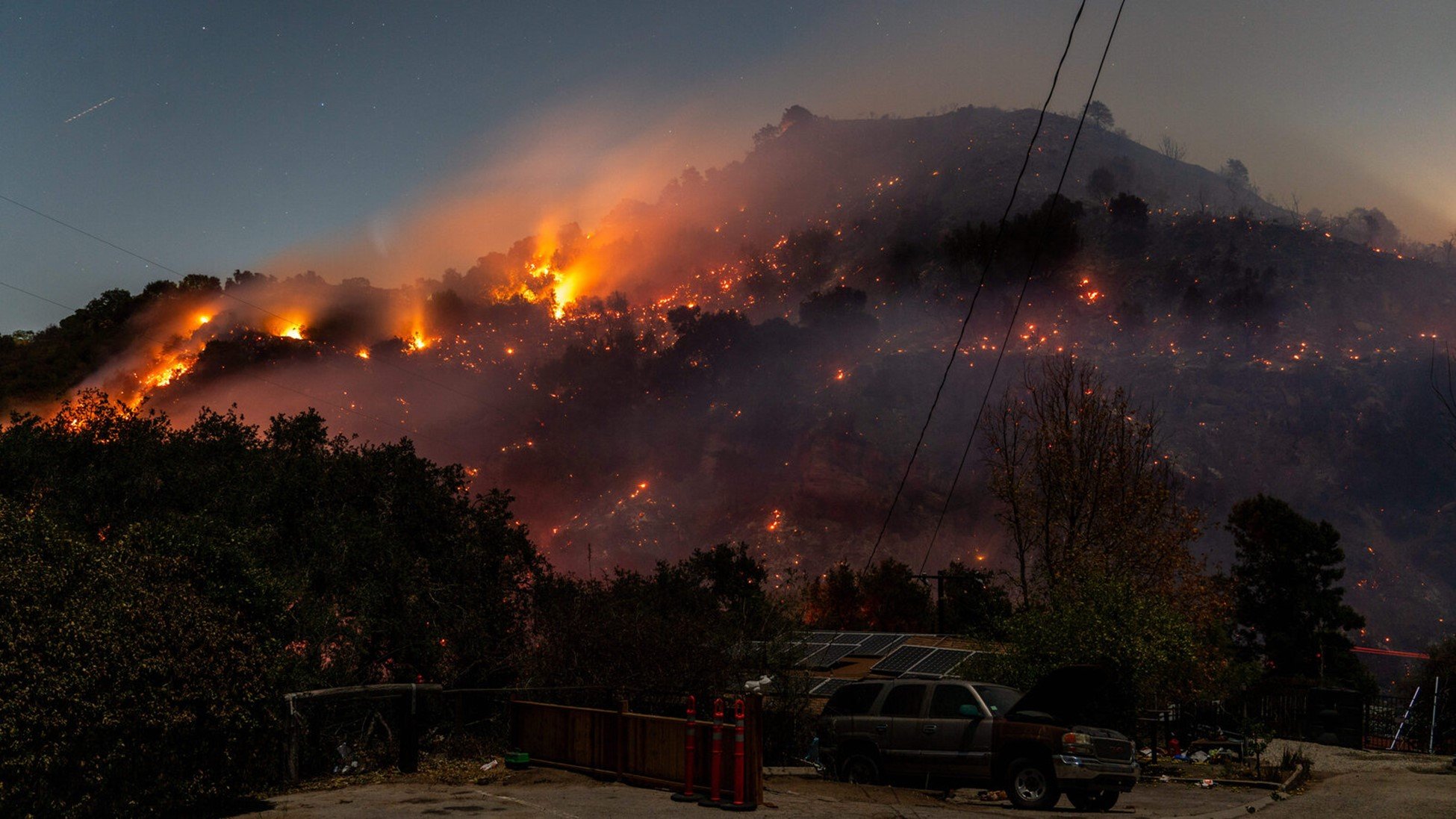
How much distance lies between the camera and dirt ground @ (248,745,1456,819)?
14.7 m

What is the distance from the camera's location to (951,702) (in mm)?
18219

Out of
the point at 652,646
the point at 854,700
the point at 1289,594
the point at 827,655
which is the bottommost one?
the point at 827,655

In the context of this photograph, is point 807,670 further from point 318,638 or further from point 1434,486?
point 1434,486

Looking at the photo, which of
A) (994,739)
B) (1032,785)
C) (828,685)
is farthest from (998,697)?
(828,685)

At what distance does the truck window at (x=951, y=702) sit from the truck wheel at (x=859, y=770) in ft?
5.21

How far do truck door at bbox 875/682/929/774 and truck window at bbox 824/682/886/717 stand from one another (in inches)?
14.8

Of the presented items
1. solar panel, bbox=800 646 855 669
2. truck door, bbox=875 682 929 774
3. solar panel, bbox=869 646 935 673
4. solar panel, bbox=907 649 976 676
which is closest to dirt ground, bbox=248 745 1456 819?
truck door, bbox=875 682 929 774

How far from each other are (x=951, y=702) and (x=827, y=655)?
16274mm

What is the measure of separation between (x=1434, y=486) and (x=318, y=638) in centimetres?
19410

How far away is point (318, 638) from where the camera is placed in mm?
27625

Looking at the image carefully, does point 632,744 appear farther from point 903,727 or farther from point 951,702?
point 951,702

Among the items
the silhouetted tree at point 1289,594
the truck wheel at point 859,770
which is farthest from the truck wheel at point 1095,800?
the silhouetted tree at point 1289,594

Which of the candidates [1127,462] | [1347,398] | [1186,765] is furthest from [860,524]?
[1186,765]

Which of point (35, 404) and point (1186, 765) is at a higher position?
point (35, 404)
